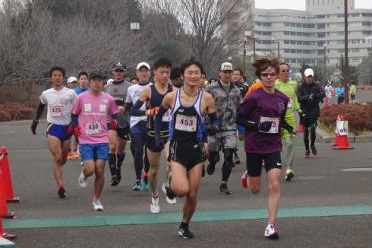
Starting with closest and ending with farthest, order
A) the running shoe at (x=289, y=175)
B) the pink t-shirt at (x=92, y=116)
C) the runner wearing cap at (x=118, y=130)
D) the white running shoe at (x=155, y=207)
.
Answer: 1. the white running shoe at (x=155, y=207)
2. the pink t-shirt at (x=92, y=116)
3. the runner wearing cap at (x=118, y=130)
4. the running shoe at (x=289, y=175)

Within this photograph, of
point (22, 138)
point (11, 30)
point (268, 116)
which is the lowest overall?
point (22, 138)

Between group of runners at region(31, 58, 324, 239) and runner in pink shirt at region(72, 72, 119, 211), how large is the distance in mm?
13

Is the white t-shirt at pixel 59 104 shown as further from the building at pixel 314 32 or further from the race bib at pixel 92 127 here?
the building at pixel 314 32

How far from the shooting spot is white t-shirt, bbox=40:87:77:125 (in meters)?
10.4

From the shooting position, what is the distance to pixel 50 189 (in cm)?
1127

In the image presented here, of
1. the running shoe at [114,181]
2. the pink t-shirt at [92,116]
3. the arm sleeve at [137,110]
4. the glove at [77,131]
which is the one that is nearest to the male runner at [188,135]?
the arm sleeve at [137,110]

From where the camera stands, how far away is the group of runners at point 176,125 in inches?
297

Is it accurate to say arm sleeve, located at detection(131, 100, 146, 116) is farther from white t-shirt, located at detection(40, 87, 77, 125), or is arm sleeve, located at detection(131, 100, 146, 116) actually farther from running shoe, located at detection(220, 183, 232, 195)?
running shoe, located at detection(220, 183, 232, 195)

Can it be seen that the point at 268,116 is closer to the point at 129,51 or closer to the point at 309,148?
the point at 309,148

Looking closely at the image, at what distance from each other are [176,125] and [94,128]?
2.15 meters

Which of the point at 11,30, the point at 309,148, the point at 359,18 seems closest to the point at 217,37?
the point at 11,30

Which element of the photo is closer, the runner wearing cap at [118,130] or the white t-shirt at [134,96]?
the white t-shirt at [134,96]

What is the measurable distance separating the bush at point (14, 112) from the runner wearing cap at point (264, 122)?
1160 inches

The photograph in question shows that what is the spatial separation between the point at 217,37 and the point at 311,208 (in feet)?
141
